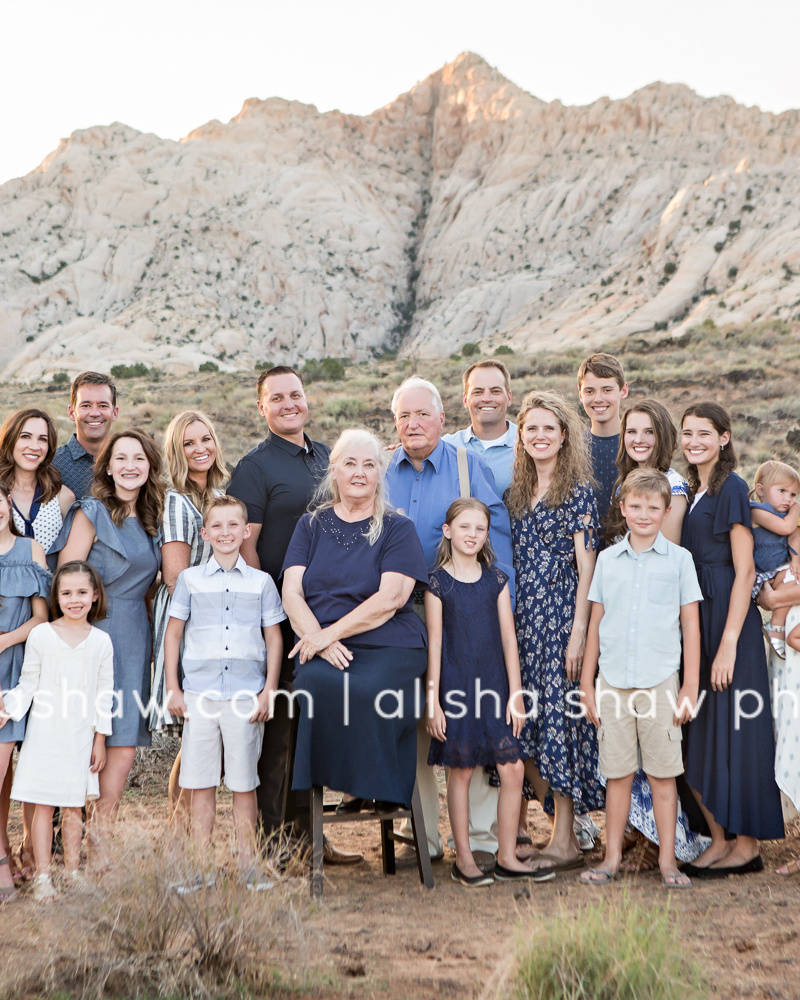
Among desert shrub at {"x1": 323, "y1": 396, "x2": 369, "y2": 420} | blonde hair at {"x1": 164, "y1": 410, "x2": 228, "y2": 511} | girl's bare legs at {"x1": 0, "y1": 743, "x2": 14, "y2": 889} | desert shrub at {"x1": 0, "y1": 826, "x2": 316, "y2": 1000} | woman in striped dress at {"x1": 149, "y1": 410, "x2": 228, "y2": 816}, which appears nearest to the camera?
desert shrub at {"x1": 0, "y1": 826, "x2": 316, "y2": 1000}

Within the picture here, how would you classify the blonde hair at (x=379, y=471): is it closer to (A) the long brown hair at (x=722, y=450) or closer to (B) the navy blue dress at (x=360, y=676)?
(B) the navy blue dress at (x=360, y=676)

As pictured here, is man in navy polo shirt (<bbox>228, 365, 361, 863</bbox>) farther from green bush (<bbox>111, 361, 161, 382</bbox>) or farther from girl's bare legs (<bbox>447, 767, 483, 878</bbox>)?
green bush (<bbox>111, 361, 161, 382</bbox>)

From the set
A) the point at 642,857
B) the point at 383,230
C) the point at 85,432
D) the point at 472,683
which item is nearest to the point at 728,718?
the point at 642,857

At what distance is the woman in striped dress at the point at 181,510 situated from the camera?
4350 millimetres

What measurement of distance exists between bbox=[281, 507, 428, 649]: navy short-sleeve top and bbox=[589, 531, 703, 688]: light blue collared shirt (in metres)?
0.87

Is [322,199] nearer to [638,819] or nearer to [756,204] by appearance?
[756,204]

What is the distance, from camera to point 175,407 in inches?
878

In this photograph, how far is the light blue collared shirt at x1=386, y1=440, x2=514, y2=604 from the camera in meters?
4.58

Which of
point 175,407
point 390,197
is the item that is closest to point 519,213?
point 390,197

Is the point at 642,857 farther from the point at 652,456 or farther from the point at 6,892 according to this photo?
the point at 6,892

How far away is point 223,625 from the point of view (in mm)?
4207

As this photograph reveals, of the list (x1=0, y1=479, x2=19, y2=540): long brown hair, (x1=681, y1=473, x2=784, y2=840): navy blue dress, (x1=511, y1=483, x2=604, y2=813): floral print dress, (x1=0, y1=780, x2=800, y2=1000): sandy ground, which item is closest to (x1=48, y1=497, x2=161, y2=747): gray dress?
(x1=0, y1=479, x2=19, y2=540): long brown hair

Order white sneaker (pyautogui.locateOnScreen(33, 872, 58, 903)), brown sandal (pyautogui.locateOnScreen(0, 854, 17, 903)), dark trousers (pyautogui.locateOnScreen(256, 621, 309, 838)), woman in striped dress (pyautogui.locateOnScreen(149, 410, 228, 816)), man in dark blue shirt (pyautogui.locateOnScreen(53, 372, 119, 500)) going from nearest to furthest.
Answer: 1. white sneaker (pyautogui.locateOnScreen(33, 872, 58, 903))
2. brown sandal (pyautogui.locateOnScreen(0, 854, 17, 903))
3. woman in striped dress (pyautogui.locateOnScreen(149, 410, 228, 816))
4. dark trousers (pyautogui.locateOnScreen(256, 621, 309, 838))
5. man in dark blue shirt (pyautogui.locateOnScreen(53, 372, 119, 500))

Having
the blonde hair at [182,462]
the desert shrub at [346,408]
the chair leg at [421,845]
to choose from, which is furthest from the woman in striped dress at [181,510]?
the desert shrub at [346,408]
